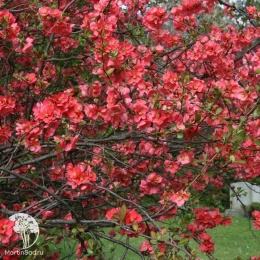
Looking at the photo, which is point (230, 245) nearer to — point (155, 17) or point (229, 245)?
point (229, 245)

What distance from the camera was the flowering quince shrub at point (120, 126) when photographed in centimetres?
229

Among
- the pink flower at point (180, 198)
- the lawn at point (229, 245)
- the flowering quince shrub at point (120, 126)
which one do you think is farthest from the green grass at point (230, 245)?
the pink flower at point (180, 198)

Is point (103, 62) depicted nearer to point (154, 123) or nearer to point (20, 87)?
point (154, 123)

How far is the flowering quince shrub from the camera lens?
2.29 metres

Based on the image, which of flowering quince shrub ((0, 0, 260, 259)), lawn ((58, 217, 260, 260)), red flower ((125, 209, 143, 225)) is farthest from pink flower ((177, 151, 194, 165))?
lawn ((58, 217, 260, 260))

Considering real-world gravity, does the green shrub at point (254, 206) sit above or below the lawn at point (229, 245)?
below

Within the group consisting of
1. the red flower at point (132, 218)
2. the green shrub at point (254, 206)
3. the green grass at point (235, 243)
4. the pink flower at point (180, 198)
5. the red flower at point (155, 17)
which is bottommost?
the green shrub at point (254, 206)

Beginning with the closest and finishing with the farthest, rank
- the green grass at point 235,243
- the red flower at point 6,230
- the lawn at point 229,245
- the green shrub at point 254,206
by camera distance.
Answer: the red flower at point 6,230 → the lawn at point 229,245 → the green grass at point 235,243 → the green shrub at point 254,206

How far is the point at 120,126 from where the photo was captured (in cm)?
266

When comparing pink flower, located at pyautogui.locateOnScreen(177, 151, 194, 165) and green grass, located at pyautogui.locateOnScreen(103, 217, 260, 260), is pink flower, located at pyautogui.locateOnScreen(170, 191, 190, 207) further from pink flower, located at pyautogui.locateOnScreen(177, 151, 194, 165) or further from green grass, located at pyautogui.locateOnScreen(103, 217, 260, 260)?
green grass, located at pyautogui.locateOnScreen(103, 217, 260, 260)

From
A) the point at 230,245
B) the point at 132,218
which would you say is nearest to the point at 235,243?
the point at 230,245

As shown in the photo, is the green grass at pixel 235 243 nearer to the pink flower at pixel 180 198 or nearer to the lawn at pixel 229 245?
the lawn at pixel 229 245

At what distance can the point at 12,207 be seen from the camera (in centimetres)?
304

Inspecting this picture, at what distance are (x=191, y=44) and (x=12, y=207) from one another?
1455 millimetres
